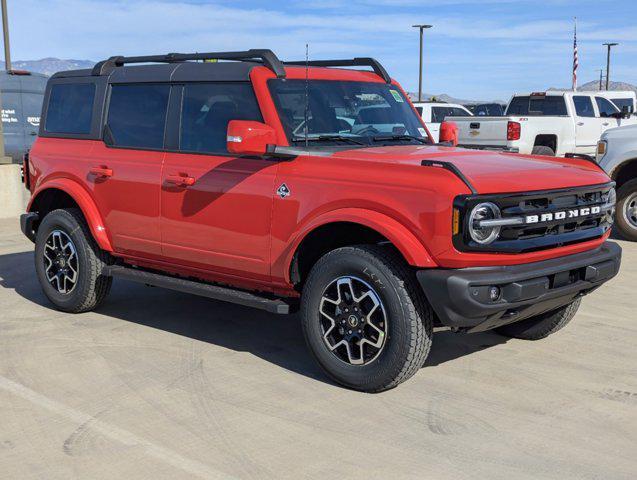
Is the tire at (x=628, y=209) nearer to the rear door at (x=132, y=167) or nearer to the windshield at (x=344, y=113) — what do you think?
the windshield at (x=344, y=113)

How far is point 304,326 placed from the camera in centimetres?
512

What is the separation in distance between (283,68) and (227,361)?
2.00 metres

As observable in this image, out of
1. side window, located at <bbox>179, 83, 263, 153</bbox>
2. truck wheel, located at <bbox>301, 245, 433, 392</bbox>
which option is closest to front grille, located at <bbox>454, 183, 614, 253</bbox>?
truck wheel, located at <bbox>301, 245, 433, 392</bbox>

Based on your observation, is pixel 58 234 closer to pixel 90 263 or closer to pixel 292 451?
pixel 90 263

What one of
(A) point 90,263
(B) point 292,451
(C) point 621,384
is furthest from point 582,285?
(A) point 90,263

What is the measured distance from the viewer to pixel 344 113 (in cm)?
578

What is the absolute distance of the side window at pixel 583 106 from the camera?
61.8ft

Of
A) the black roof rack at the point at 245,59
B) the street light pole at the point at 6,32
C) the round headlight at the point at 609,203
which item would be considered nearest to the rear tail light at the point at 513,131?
the black roof rack at the point at 245,59

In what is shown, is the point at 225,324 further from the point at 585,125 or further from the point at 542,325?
the point at 585,125

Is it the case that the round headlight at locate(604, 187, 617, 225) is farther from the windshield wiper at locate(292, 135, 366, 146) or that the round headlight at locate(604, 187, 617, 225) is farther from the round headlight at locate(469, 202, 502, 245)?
the windshield wiper at locate(292, 135, 366, 146)

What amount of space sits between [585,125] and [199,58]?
14260 millimetres

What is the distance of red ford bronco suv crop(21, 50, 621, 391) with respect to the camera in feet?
15.1

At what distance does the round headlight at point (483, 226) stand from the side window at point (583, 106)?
15215 mm

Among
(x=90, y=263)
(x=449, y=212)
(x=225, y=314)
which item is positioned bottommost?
(x=225, y=314)
